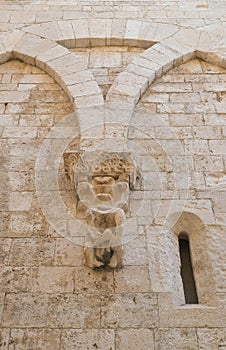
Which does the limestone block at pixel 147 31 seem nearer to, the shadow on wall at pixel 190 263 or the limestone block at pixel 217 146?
the limestone block at pixel 217 146

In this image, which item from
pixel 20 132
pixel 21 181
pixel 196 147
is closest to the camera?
pixel 21 181

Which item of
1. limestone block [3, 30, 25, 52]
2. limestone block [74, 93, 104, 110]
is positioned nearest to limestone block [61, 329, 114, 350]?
limestone block [74, 93, 104, 110]

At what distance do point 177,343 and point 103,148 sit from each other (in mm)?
1882

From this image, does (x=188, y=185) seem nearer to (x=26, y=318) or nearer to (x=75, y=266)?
(x=75, y=266)

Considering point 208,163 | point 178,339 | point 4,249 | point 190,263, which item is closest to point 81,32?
point 208,163

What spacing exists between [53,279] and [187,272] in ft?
3.82

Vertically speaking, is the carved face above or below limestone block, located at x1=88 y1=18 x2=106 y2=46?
below

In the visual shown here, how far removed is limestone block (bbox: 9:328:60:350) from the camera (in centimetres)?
342

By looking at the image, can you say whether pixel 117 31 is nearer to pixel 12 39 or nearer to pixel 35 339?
pixel 12 39

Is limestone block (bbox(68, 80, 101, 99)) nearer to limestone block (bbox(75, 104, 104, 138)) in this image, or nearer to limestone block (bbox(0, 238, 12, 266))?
limestone block (bbox(75, 104, 104, 138))

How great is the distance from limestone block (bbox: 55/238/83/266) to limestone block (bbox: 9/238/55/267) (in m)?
0.05

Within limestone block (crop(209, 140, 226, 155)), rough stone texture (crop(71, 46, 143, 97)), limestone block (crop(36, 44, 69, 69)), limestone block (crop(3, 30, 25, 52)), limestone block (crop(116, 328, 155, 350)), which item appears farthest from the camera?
limestone block (crop(3, 30, 25, 52))

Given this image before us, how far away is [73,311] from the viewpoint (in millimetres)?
3596

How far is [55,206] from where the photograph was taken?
14.0ft
